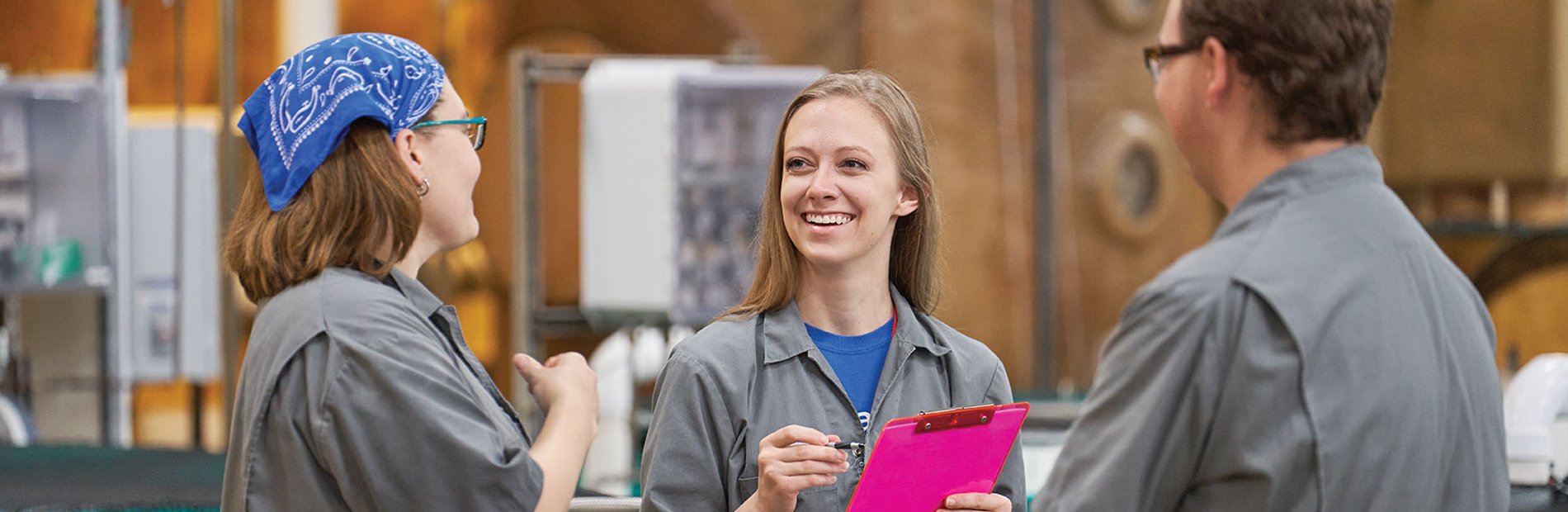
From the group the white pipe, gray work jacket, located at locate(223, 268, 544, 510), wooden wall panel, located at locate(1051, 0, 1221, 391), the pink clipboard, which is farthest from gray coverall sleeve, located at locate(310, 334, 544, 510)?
wooden wall panel, located at locate(1051, 0, 1221, 391)

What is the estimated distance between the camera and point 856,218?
1.88 meters

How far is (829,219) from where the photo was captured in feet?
6.14

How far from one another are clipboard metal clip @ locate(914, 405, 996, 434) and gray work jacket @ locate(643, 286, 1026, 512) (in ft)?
0.74

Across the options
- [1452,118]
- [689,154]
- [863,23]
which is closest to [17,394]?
[689,154]

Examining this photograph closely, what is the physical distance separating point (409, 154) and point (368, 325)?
237mm

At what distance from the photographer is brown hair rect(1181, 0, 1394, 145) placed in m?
1.27

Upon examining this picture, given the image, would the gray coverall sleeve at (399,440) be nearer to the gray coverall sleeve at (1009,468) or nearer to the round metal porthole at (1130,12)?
the gray coverall sleeve at (1009,468)

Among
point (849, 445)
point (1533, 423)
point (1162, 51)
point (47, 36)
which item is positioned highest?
point (47, 36)

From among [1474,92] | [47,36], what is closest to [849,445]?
[47,36]

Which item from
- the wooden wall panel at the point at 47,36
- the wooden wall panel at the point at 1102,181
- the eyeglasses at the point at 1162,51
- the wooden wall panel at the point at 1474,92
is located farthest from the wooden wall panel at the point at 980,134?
the eyeglasses at the point at 1162,51

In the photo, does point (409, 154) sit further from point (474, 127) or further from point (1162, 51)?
point (1162, 51)

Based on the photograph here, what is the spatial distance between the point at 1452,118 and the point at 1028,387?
86.4 inches

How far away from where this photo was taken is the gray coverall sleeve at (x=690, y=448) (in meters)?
1.75

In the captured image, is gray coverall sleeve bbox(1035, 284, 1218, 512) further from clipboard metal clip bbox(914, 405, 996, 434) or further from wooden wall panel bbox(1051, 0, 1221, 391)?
wooden wall panel bbox(1051, 0, 1221, 391)
